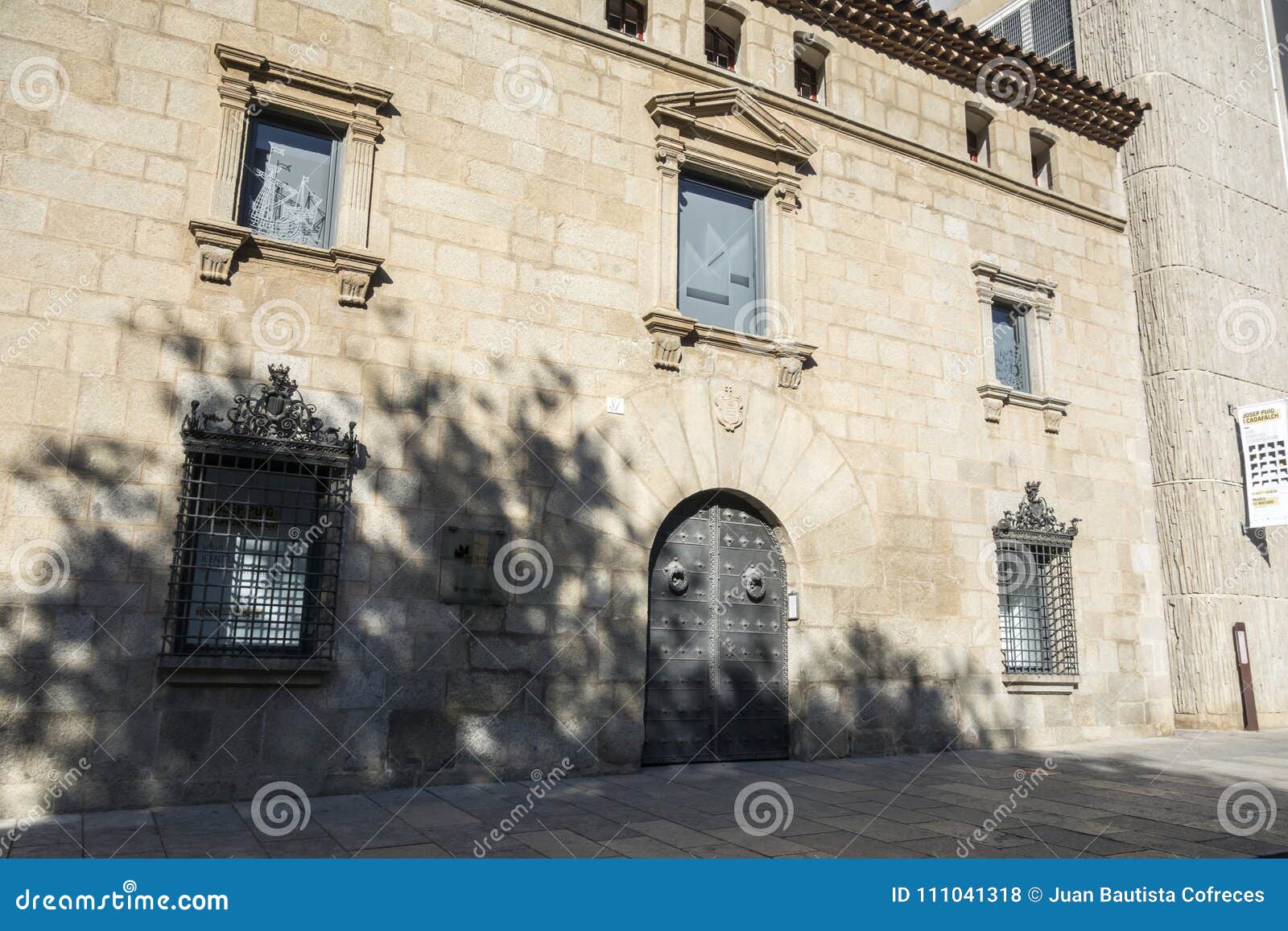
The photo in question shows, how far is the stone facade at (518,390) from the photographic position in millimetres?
7336

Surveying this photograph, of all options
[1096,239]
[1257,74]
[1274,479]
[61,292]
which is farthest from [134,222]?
[1257,74]

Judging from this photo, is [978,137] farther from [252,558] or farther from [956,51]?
[252,558]

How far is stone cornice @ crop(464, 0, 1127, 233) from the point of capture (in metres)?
9.84

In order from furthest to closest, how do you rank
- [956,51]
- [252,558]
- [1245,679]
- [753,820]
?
[1245,679]
[956,51]
[252,558]
[753,820]

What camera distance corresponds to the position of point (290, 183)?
869cm

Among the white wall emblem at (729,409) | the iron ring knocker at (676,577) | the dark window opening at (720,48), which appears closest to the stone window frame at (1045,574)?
the white wall emblem at (729,409)

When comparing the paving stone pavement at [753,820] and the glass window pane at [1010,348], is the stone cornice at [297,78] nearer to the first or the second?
the paving stone pavement at [753,820]

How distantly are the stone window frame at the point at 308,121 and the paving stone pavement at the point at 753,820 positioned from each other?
4.39 m

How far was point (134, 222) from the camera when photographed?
7.76m

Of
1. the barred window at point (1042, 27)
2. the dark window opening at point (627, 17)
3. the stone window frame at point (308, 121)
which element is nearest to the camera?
the stone window frame at point (308, 121)

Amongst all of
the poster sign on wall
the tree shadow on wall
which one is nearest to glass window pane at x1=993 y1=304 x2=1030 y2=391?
the poster sign on wall

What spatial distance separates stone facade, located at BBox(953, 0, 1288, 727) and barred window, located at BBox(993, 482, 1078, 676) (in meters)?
3.21

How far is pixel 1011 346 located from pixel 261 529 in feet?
33.0

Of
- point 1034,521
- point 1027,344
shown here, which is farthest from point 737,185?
point 1034,521
